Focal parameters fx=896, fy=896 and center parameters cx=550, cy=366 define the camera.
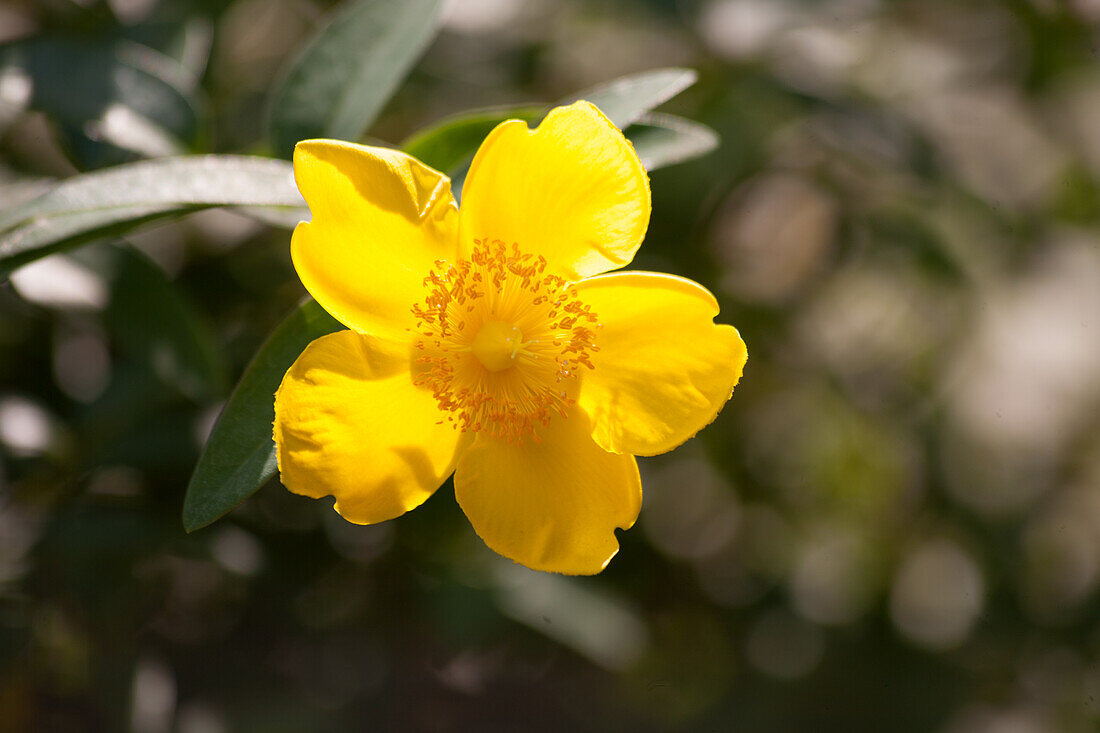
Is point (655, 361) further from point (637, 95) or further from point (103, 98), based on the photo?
point (103, 98)

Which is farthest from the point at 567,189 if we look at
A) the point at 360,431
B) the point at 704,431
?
the point at 704,431

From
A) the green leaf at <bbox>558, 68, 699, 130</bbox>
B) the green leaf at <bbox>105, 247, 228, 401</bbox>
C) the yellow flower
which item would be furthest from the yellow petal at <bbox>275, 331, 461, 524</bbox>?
the green leaf at <bbox>105, 247, 228, 401</bbox>

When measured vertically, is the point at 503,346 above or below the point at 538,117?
below

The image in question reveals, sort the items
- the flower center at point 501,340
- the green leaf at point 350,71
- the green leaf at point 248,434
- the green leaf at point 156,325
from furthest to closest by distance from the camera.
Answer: the green leaf at point 156,325, the green leaf at point 350,71, the flower center at point 501,340, the green leaf at point 248,434

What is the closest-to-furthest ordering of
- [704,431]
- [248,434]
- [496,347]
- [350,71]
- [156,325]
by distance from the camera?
[248,434], [496,347], [350,71], [156,325], [704,431]

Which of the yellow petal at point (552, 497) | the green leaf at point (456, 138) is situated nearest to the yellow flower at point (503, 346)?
the yellow petal at point (552, 497)

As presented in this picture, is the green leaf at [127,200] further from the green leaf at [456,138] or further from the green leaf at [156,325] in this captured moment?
the green leaf at [156,325]

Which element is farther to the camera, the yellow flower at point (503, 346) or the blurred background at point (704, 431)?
the blurred background at point (704, 431)
